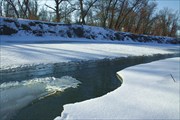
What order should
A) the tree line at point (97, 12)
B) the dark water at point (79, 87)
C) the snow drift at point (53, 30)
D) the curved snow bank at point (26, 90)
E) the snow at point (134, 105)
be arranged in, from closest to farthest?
1. the snow at point (134, 105)
2. the dark water at point (79, 87)
3. the curved snow bank at point (26, 90)
4. the snow drift at point (53, 30)
5. the tree line at point (97, 12)

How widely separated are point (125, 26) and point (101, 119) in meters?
33.7

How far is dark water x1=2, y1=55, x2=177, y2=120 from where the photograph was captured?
297 centimetres

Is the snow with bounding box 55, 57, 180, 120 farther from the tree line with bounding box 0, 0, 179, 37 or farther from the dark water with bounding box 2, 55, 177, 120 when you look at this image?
the tree line with bounding box 0, 0, 179, 37

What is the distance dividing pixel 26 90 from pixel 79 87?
0.93 metres

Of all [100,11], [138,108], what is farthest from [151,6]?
[138,108]

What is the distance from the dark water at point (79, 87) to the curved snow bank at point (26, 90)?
124 mm

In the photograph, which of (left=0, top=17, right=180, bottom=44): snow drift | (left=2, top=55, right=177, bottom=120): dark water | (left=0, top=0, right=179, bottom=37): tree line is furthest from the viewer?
(left=0, top=0, right=179, bottom=37): tree line

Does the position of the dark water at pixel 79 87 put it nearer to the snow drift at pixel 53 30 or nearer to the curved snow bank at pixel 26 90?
the curved snow bank at pixel 26 90

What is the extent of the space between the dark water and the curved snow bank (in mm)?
124

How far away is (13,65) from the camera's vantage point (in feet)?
17.3

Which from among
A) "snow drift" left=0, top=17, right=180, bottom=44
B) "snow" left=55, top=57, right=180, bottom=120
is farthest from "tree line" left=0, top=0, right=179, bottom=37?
"snow" left=55, top=57, right=180, bottom=120

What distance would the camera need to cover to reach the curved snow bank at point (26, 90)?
309cm

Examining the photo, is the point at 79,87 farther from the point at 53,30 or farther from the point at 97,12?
the point at 97,12

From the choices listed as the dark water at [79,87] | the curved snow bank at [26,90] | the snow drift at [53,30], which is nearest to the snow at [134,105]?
the dark water at [79,87]
